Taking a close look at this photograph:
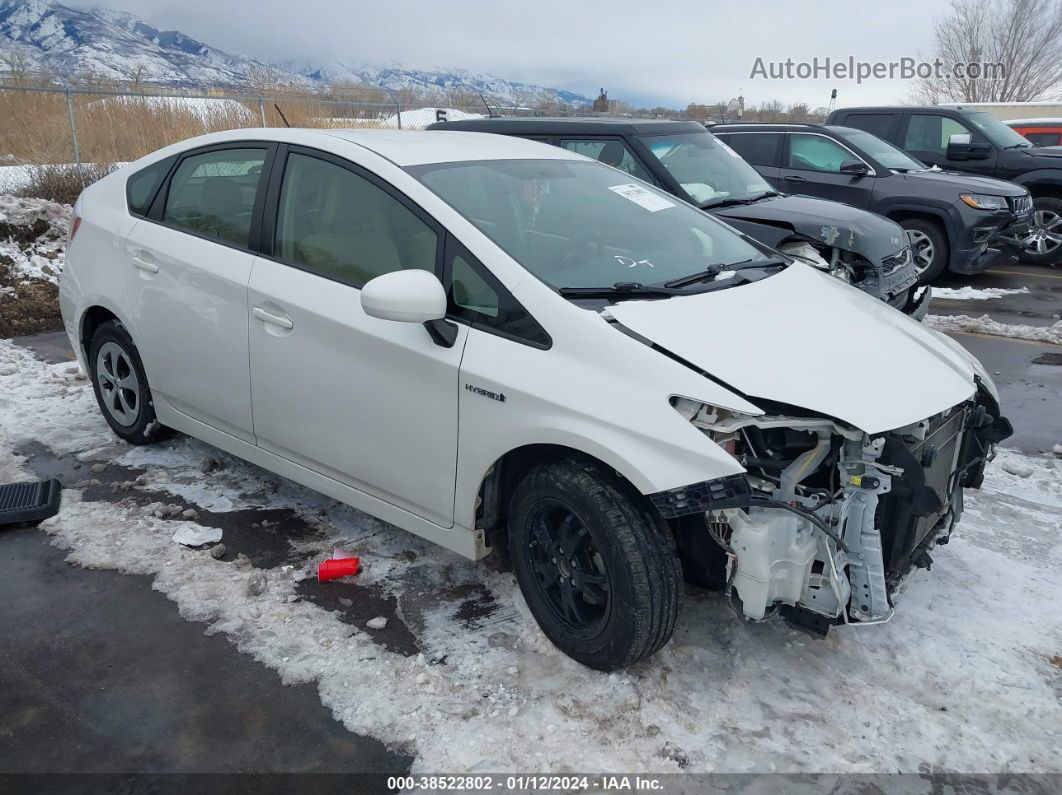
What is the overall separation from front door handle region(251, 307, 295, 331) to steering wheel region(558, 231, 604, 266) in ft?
3.83

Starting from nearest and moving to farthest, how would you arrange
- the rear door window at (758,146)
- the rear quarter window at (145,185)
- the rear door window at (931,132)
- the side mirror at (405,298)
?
the side mirror at (405,298) < the rear quarter window at (145,185) < the rear door window at (758,146) < the rear door window at (931,132)

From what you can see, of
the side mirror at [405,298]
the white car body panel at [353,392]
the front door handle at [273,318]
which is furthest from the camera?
the front door handle at [273,318]

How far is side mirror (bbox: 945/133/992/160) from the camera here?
10883 millimetres

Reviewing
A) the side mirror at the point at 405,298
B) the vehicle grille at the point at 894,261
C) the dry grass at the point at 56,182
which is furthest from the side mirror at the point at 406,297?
the dry grass at the point at 56,182

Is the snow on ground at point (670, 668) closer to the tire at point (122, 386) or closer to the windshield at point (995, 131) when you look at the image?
the tire at point (122, 386)

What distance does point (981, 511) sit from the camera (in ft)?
13.6

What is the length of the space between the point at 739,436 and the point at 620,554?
536mm

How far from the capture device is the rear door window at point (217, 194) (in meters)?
3.78

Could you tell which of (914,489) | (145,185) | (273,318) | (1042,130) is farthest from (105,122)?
(1042,130)

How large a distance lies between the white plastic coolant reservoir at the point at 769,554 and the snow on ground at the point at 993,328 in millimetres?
6020

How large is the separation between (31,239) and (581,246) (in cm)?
788

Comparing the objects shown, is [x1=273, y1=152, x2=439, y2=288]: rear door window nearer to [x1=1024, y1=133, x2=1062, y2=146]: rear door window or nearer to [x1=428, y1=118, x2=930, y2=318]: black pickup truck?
[x1=428, y1=118, x2=930, y2=318]: black pickup truck

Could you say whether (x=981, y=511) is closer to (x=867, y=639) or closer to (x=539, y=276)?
(x=867, y=639)

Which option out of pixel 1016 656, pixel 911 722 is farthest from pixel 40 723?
pixel 1016 656
